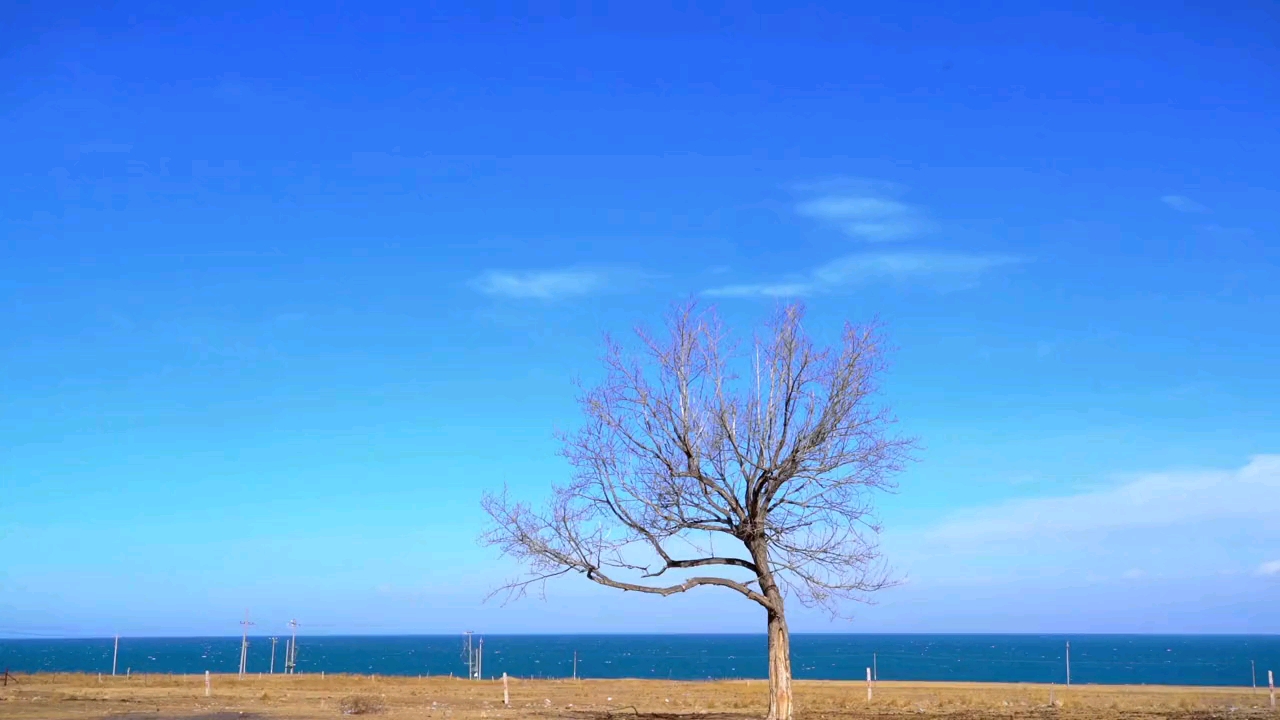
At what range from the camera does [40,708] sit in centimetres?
3734

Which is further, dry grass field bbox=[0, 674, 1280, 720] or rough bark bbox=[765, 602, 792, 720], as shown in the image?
dry grass field bbox=[0, 674, 1280, 720]

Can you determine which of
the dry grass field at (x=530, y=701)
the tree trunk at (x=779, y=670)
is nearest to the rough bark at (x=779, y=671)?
the tree trunk at (x=779, y=670)

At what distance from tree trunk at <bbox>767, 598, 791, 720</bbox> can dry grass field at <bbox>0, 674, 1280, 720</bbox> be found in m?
9.27

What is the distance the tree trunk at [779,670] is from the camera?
2242cm

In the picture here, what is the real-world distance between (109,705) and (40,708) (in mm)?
2464

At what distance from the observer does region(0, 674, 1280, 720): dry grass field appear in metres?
35.2

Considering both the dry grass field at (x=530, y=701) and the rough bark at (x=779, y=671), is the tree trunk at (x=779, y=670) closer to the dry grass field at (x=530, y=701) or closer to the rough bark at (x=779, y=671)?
the rough bark at (x=779, y=671)

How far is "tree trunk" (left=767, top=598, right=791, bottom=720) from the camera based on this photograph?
2242 cm

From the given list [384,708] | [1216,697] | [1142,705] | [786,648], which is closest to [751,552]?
[786,648]

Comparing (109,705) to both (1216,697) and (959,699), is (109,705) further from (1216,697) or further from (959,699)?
(1216,697)

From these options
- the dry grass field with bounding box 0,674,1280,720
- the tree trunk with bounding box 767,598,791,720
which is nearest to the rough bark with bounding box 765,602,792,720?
the tree trunk with bounding box 767,598,791,720

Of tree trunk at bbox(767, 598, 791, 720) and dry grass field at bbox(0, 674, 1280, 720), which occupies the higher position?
tree trunk at bbox(767, 598, 791, 720)

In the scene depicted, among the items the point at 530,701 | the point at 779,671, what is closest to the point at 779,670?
the point at 779,671

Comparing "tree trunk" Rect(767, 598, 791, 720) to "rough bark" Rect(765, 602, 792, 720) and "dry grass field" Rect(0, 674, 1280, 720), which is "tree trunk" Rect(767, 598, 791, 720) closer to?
"rough bark" Rect(765, 602, 792, 720)
